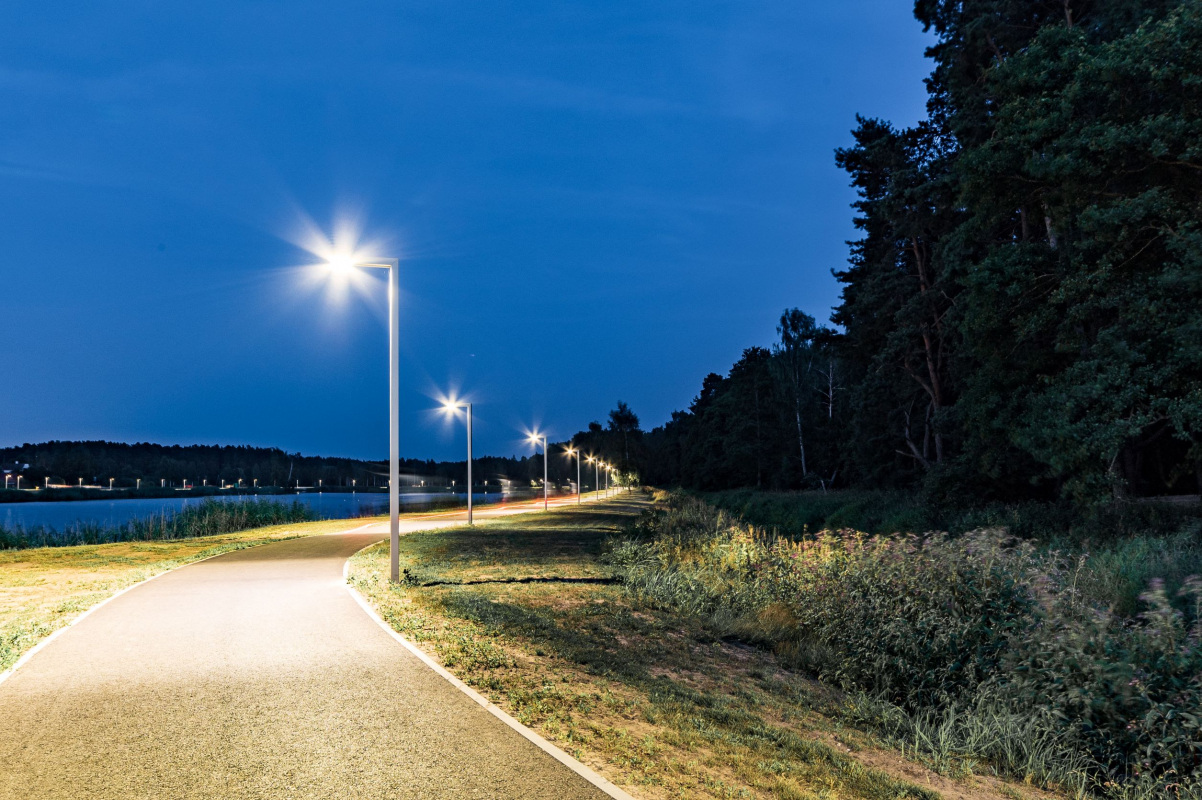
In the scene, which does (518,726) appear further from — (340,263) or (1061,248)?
(1061,248)

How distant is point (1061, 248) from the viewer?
2381 centimetres

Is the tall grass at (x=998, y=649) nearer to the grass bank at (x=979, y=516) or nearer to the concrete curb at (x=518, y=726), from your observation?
the grass bank at (x=979, y=516)

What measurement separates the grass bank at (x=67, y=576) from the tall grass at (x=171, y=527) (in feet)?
13.0

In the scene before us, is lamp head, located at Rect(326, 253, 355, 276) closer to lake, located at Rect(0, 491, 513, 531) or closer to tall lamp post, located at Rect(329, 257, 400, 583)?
tall lamp post, located at Rect(329, 257, 400, 583)

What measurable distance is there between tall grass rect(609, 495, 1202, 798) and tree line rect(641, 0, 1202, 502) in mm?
7456

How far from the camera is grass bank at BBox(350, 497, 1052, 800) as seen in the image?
17.2 ft

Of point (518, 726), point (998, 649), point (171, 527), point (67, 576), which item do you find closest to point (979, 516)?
point (998, 649)

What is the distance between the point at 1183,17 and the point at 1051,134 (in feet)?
12.7

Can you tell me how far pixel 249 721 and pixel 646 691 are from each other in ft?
12.2

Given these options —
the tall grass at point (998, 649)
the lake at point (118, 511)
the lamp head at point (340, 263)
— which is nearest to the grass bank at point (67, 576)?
the lamp head at point (340, 263)

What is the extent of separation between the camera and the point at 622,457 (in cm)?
15500

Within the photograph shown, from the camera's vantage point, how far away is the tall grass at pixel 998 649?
20.7 ft

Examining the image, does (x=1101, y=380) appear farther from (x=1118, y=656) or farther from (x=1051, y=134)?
(x=1118, y=656)

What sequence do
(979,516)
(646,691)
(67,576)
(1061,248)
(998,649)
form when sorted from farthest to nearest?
(979,516)
(1061,248)
(67,576)
(998,649)
(646,691)
